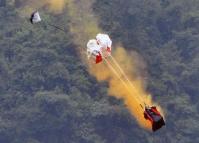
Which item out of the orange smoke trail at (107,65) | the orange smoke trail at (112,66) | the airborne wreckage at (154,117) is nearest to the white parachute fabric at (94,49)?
the airborne wreckage at (154,117)

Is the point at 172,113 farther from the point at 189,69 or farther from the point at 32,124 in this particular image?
the point at 32,124

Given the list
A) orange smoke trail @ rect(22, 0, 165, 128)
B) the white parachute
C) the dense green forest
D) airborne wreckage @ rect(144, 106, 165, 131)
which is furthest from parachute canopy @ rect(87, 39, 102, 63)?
the dense green forest

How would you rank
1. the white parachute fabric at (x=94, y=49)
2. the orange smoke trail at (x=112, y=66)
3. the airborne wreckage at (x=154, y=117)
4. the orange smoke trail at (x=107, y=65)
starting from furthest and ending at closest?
the orange smoke trail at (x=112, y=66) < the orange smoke trail at (x=107, y=65) < the white parachute fabric at (x=94, y=49) < the airborne wreckage at (x=154, y=117)

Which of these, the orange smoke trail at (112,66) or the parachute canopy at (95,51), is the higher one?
the orange smoke trail at (112,66)

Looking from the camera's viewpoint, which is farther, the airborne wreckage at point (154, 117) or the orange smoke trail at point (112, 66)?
the orange smoke trail at point (112, 66)

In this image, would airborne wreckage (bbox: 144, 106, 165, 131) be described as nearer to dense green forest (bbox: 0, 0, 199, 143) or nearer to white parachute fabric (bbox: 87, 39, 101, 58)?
white parachute fabric (bbox: 87, 39, 101, 58)

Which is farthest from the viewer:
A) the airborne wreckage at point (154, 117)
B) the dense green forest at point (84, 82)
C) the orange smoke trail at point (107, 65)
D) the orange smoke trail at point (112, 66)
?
the dense green forest at point (84, 82)

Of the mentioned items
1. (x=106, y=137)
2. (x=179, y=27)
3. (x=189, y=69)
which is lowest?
(x=106, y=137)

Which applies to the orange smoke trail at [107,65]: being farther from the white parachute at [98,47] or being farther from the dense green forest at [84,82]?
the white parachute at [98,47]

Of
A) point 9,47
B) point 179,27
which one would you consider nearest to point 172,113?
point 179,27
